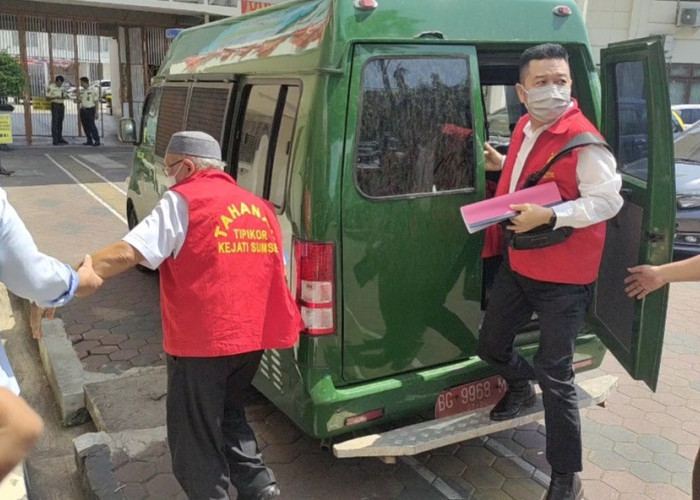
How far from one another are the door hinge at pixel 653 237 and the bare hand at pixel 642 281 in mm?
132

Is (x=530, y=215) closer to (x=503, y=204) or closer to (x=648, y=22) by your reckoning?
(x=503, y=204)

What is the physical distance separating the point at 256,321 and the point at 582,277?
144cm

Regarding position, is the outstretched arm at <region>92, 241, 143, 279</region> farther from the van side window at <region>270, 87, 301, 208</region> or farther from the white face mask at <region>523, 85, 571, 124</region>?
the white face mask at <region>523, 85, 571, 124</region>

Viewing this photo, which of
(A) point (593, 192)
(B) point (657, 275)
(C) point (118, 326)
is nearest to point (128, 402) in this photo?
(C) point (118, 326)

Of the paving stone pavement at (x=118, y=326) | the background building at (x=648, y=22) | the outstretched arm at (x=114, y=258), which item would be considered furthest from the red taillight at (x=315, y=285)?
the background building at (x=648, y=22)

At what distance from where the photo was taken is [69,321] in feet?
18.4

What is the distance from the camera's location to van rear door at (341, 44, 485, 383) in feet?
9.63

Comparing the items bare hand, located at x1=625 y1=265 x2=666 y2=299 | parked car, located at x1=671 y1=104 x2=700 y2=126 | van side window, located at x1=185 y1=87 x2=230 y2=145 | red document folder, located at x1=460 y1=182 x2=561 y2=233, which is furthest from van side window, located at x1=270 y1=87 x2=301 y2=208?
parked car, located at x1=671 y1=104 x2=700 y2=126

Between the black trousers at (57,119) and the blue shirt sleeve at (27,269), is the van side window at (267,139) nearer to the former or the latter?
the blue shirt sleeve at (27,269)

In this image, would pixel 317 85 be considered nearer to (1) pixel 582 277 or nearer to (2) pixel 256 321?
(2) pixel 256 321

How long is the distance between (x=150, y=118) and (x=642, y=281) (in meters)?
4.54

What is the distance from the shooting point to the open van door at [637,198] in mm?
2830

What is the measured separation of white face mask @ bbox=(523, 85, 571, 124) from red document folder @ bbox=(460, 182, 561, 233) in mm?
328

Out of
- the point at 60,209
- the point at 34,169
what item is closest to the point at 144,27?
the point at 34,169
